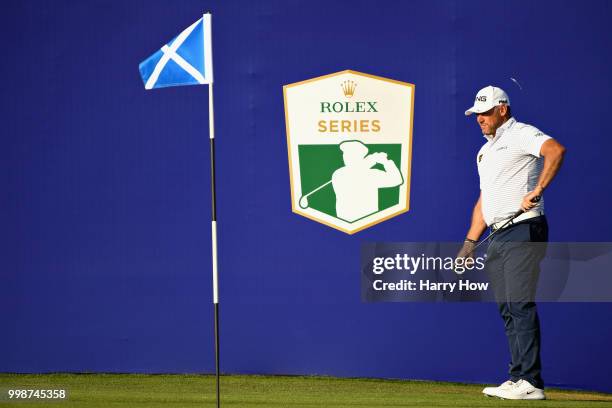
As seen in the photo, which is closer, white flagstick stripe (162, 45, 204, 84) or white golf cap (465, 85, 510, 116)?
white flagstick stripe (162, 45, 204, 84)

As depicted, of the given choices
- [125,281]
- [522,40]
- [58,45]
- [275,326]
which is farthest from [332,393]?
[58,45]

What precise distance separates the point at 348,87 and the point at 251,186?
2.63ft

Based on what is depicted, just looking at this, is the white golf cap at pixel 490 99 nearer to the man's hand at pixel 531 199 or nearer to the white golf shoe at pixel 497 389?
the man's hand at pixel 531 199

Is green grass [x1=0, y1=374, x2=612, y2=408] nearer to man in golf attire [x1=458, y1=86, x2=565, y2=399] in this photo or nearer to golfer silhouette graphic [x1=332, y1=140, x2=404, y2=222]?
man in golf attire [x1=458, y1=86, x2=565, y2=399]

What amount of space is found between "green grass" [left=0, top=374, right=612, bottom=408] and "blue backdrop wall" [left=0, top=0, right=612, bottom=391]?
97mm

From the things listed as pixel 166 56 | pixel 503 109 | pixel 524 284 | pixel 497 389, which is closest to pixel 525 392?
pixel 497 389

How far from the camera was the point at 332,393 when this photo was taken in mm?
4910

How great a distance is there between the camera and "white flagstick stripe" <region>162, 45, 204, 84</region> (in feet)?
15.0

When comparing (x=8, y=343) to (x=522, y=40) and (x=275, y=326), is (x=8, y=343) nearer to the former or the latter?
(x=275, y=326)

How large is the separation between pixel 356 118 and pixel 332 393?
1572 mm

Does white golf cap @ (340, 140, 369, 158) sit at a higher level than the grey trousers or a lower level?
higher

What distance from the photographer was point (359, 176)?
17.8ft

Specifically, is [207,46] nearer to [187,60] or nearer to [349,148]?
[187,60]

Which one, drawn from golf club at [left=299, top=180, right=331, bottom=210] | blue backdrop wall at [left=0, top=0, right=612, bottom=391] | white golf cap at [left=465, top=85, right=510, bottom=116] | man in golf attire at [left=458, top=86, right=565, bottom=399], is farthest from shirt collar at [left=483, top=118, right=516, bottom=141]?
golf club at [left=299, top=180, right=331, bottom=210]
